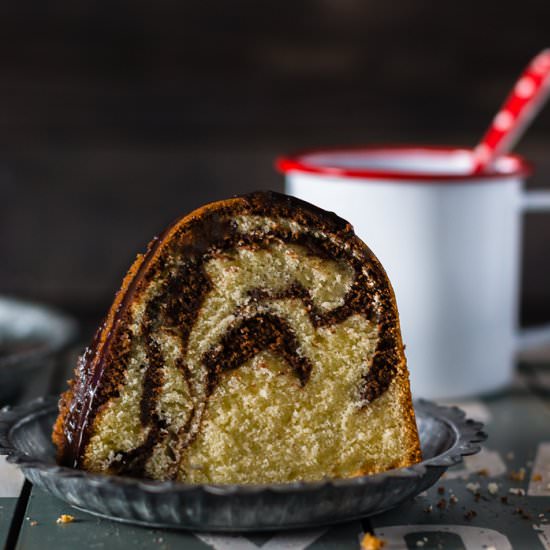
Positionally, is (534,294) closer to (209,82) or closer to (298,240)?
(209,82)

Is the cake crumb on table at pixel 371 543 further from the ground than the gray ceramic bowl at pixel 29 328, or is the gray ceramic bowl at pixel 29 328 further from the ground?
the cake crumb on table at pixel 371 543

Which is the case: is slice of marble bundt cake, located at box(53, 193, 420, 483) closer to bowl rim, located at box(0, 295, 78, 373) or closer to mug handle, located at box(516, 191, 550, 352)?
bowl rim, located at box(0, 295, 78, 373)

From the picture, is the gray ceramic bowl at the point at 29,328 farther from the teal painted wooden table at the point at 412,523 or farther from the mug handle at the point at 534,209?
the mug handle at the point at 534,209

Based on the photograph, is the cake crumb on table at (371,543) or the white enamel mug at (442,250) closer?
the cake crumb on table at (371,543)

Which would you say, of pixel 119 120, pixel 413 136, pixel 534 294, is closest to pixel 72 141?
pixel 119 120

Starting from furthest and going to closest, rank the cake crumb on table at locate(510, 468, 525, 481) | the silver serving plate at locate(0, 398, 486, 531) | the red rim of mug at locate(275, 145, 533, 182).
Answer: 1. the red rim of mug at locate(275, 145, 533, 182)
2. the cake crumb on table at locate(510, 468, 525, 481)
3. the silver serving plate at locate(0, 398, 486, 531)

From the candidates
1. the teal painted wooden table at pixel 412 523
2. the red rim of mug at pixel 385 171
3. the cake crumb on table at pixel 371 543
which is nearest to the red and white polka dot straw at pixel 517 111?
the red rim of mug at pixel 385 171

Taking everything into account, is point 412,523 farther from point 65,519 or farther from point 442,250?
point 442,250

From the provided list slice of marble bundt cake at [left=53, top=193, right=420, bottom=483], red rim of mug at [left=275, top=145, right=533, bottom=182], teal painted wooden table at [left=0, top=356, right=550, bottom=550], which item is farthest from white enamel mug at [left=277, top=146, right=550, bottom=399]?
slice of marble bundt cake at [left=53, top=193, right=420, bottom=483]
